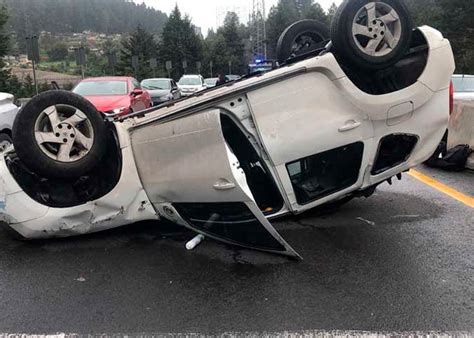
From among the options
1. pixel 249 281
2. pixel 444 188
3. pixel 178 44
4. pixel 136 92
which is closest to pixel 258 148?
pixel 249 281

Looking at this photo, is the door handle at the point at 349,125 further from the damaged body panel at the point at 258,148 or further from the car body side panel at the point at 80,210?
the car body side panel at the point at 80,210

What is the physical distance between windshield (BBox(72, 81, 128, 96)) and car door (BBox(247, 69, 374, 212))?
8237 millimetres

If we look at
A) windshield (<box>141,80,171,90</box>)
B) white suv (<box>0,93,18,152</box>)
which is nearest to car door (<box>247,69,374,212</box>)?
white suv (<box>0,93,18,152</box>)

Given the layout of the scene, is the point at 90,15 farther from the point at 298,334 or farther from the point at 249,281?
the point at 298,334

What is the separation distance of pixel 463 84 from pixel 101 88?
8.36 metres

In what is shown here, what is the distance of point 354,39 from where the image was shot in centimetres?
394

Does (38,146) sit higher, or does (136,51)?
(38,146)

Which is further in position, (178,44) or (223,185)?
(178,44)

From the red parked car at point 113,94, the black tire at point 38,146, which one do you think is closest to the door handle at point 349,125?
the black tire at point 38,146

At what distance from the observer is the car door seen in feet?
12.7

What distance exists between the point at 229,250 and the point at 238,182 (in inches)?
29.8

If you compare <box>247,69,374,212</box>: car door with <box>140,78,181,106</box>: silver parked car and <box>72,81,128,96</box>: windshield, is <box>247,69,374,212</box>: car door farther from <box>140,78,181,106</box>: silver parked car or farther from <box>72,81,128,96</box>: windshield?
<box>140,78,181,106</box>: silver parked car

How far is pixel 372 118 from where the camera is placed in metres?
4.10

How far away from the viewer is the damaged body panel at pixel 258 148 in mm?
3736
